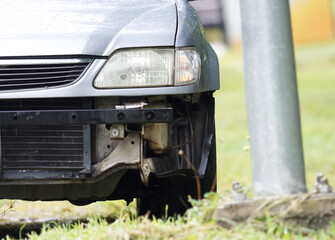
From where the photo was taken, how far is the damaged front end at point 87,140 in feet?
→ 11.2

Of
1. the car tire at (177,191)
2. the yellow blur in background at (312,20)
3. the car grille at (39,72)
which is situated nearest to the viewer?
the car grille at (39,72)

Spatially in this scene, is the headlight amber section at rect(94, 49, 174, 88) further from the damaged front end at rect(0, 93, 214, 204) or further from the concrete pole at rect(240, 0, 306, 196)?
the concrete pole at rect(240, 0, 306, 196)

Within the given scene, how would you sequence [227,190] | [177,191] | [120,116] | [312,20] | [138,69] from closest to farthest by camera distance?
[227,190] → [120,116] → [138,69] → [177,191] → [312,20]

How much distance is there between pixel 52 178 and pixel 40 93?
43 centimetres

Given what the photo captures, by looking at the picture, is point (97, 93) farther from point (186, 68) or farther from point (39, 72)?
point (186, 68)

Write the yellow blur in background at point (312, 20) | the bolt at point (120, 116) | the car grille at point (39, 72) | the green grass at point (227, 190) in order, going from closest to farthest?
1. the green grass at point (227, 190)
2. the bolt at point (120, 116)
3. the car grille at point (39, 72)
4. the yellow blur in background at point (312, 20)

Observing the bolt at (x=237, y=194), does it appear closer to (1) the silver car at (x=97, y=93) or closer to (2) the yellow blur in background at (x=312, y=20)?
(1) the silver car at (x=97, y=93)

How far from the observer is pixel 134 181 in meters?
4.05

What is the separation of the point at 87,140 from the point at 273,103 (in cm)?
98

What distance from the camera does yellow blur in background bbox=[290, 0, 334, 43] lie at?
31.5 m

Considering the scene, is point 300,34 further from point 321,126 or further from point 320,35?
point 321,126

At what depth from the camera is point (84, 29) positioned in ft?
11.8

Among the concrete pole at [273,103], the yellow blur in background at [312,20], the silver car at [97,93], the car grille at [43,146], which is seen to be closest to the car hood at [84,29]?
the silver car at [97,93]

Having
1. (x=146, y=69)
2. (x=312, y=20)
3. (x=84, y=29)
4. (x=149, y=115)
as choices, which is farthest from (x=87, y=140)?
(x=312, y=20)
